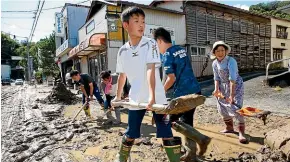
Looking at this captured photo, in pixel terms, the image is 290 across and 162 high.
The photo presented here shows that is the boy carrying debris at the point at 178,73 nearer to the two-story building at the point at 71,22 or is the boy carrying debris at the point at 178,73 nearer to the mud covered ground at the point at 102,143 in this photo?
the mud covered ground at the point at 102,143

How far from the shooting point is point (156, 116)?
2498 millimetres

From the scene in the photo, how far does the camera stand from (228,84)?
162 inches

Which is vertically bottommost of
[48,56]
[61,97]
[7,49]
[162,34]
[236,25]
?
[61,97]

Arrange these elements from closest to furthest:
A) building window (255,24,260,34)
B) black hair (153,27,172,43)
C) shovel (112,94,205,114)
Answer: shovel (112,94,205,114) < black hair (153,27,172,43) < building window (255,24,260,34)

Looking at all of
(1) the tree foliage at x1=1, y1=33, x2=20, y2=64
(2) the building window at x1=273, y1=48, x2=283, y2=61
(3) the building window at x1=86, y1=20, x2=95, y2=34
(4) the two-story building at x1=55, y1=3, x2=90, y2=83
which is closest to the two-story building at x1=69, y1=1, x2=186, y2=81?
(3) the building window at x1=86, y1=20, x2=95, y2=34

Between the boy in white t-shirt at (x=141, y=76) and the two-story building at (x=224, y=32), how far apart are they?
46.1 ft

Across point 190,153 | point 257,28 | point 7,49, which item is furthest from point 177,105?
point 7,49

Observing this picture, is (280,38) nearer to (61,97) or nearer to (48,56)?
(61,97)

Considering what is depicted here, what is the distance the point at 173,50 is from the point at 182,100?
1.00 meters

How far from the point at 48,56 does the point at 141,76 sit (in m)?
37.2

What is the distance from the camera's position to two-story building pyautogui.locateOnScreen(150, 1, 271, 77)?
16.5 meters

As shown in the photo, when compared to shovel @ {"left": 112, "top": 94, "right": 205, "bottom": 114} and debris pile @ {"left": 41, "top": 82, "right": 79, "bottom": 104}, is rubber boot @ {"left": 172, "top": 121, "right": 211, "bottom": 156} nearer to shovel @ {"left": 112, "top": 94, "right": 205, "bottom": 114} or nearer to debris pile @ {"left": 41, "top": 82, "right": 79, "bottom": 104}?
shovel @ {"left": 112, "top": 94, "right": 205, "bottom": 114}

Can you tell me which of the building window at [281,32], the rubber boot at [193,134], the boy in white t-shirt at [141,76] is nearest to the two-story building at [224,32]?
the building window at [281,32]

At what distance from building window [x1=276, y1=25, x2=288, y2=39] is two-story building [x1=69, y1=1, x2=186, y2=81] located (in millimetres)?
12706
